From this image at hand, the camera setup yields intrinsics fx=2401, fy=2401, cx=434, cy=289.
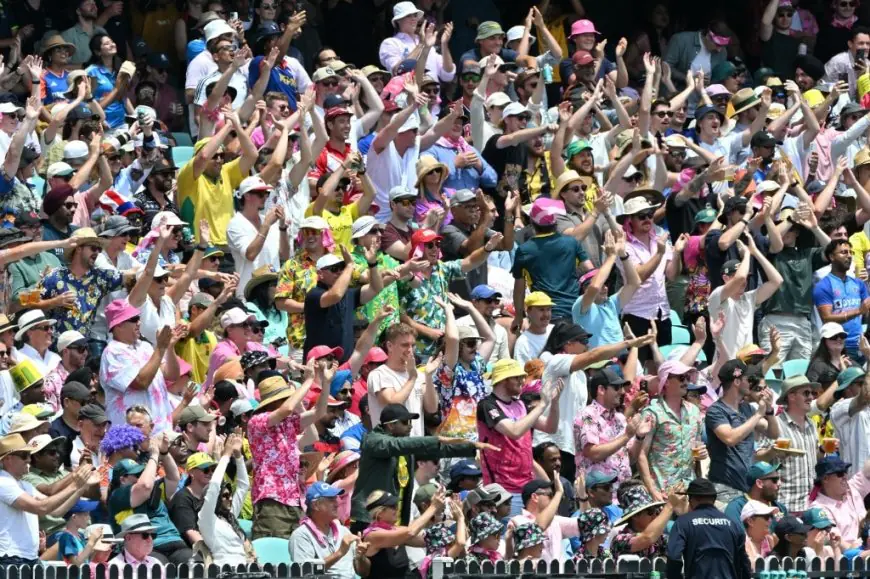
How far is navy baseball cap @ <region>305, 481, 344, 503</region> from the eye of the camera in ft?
47.2

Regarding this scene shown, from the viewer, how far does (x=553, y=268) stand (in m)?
18.6

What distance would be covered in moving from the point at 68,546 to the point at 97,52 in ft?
28.4

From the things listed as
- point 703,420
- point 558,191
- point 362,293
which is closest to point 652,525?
point 703,420

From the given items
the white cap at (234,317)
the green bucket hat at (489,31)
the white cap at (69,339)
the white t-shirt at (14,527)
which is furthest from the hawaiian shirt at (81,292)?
the green bucket hat at (489,31)

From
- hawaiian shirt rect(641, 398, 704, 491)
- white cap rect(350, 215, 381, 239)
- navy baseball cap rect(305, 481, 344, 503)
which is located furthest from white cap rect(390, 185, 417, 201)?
navy baseball cap rect(305, 481, 344, 503)

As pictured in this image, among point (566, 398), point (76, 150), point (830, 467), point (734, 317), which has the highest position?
point (76, 150)

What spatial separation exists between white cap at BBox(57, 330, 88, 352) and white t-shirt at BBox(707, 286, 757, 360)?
5131 millimetres

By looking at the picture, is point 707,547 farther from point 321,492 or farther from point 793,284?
point 793,284

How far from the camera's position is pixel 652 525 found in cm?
1463

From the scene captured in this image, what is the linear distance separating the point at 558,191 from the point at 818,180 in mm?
3712

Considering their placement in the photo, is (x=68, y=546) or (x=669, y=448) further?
(x=669, y=448)

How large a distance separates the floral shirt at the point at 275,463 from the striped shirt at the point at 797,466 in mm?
3777

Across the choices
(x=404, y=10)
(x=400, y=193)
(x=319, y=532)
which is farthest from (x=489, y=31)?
(x=319, y=532)

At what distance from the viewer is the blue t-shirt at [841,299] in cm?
1970
